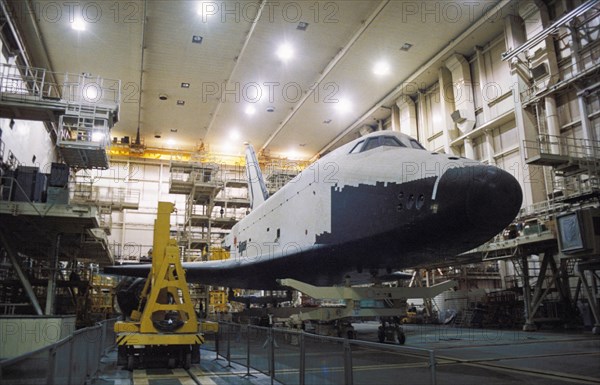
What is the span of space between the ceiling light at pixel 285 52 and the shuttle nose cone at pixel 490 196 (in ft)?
53.3

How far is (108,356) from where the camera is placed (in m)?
8.87

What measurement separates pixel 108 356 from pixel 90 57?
1687 cm

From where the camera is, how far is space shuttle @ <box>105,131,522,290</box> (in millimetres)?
5664

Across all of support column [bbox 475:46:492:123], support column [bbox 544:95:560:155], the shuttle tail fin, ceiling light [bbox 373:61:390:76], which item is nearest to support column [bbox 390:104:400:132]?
ceiling light [bbox 373:61:390:76]

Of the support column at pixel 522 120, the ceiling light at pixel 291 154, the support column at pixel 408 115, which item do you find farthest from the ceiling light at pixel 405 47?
the ceiling light at pixel 291 154

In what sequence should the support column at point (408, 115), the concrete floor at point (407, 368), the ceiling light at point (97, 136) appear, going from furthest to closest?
the support column at point (408, 115), the ceiling light at point (97, 136), the concrete floor at point (407, 368)

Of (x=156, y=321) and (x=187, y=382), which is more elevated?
(x=156, y=321)

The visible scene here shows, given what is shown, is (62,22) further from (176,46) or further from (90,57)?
(176,46)

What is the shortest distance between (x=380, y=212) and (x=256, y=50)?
52.7 ft

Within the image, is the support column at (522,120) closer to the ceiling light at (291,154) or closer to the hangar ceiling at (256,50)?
the hangar ceiling at (256,50)

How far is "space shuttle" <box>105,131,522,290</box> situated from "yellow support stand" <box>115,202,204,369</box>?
2.28 metres

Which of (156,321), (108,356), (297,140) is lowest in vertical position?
(108,356)

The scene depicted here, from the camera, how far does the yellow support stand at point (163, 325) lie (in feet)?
21.3

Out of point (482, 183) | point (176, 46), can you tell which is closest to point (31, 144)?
point (176, 46)
